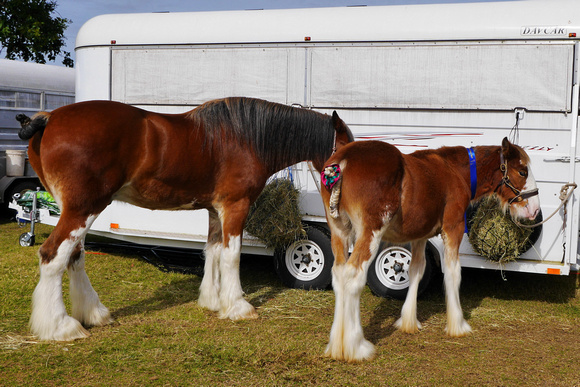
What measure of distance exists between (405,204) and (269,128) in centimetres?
167

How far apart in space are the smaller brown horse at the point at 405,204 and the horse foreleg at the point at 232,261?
42.4 inches

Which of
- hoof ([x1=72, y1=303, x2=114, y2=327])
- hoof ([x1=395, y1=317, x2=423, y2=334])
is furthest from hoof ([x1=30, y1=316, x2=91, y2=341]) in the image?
hoof ([x1=395, y1=317, x2=423, y2=334])

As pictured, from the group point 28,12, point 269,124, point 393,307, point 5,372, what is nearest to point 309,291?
point 393,307

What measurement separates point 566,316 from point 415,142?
2313 mm

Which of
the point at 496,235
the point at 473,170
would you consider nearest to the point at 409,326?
the point at 496,235

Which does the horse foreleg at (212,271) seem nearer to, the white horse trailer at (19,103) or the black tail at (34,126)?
the black tail at (34,126)

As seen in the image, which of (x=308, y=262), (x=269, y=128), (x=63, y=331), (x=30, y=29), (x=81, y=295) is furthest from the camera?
(x=30, y=29)

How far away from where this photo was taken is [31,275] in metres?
6.68

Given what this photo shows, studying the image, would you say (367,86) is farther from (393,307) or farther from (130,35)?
(130,35)

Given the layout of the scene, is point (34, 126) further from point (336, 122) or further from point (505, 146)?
point (505, 146)

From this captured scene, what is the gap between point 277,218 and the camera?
6.06 metres

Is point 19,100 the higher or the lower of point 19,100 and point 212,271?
the higher

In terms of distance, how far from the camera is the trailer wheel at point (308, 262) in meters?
6.18

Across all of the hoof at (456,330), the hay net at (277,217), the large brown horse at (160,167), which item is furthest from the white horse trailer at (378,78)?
the hoof at (456,330)
